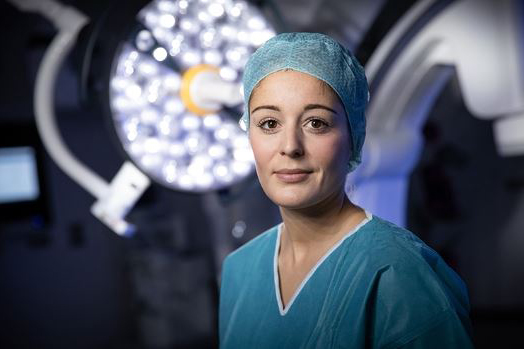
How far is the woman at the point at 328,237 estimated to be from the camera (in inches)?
33.2

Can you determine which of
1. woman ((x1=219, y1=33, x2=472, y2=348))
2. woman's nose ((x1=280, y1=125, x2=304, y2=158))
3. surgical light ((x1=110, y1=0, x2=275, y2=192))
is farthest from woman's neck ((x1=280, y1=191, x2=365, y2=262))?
surgical light ((x1=110, y1=0, x2=275, y2=192))

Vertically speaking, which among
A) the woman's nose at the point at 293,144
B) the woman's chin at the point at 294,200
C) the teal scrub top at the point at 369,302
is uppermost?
the woman's nose at the point at 293,144

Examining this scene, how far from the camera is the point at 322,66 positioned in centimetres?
92

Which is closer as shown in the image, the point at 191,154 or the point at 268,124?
the point at 268,124

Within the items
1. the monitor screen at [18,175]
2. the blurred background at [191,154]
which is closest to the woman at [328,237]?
the blurred background at [191,154]

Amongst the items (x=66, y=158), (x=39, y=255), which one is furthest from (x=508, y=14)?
(x=39, y=255)

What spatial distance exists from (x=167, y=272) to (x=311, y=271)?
9.74 feet

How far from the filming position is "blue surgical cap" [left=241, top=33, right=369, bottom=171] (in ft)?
3.04

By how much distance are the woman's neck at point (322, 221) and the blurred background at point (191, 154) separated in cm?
25

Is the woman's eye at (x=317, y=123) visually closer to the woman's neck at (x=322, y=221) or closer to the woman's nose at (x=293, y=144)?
the woman's nose at (x=293, y=144)

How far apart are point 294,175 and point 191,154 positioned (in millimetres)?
515

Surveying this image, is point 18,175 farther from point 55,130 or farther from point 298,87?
point 298,87

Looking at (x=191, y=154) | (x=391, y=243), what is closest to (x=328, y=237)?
(x=391, y=243)

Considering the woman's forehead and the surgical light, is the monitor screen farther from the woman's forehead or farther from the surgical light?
the woman's forehead
